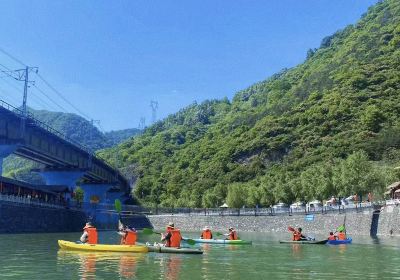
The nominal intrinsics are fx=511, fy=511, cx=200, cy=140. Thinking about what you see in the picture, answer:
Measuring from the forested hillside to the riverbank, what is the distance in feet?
19.9

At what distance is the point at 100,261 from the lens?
27.7m

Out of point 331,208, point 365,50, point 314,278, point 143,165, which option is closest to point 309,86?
point 365,50

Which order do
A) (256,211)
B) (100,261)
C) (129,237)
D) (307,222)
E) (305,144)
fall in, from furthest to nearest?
(305,144) < (256,211) < (307,222) < (129,237) < (100,261)

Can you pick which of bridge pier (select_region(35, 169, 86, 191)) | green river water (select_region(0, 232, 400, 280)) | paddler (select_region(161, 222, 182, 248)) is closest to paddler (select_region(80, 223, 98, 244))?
green river water (select_region(0, 232, 400, 280))

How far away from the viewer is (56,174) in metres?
80.6

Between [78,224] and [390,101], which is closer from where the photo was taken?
[78,224]

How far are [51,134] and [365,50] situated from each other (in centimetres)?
13763

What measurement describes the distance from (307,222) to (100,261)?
54087 millimetres

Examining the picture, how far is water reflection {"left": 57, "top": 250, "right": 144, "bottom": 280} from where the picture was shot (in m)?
22.8

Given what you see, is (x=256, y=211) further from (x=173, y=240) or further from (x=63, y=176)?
(x=173, y=240)

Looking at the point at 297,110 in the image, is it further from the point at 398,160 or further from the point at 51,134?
the point at 51,134

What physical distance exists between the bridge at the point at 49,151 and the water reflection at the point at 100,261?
26.7 m

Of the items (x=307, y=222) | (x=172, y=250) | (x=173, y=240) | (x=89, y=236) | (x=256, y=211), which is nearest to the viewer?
(x=172, y=250)

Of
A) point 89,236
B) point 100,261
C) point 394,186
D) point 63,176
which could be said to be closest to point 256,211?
point 394,186
